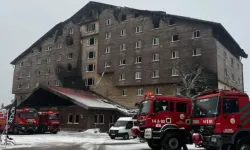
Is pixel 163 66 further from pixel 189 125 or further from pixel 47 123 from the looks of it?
pixel 189 125

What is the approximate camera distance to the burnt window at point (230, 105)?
13.4m

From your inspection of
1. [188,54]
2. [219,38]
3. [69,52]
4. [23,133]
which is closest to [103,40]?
[69,52]

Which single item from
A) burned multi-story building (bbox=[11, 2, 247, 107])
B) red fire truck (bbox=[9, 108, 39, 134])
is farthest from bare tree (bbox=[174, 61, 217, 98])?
red fire truck (bbox=[9, 108, 39, 134])

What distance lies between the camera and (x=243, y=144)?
13.5m

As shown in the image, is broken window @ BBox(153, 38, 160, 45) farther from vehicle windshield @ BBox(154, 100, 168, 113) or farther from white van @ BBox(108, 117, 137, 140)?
vehicle windshield @ BBox(154, 100, 168, 113)

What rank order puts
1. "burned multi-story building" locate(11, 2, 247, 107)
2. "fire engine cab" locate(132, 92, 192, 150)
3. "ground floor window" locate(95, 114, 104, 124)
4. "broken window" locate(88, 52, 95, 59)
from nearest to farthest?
1. "fire engine cab" locate(132, 92, 192, 150)
2. "ground floor window" locate(95, 114, 104, 124)
3. "burned multi-story building" locate(11, 2, 247, 107)
4. "broken window" locate(88, 52, 95, 59)

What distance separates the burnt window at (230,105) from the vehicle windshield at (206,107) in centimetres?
35

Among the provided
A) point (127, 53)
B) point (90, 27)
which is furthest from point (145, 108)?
point (90, 27)

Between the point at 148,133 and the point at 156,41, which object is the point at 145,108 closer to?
the point at 148,133

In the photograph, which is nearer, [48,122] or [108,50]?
[48,122]

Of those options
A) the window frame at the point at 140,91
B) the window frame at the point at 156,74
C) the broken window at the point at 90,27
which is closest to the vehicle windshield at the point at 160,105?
the window frame at the point at 156,74

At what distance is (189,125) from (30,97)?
31.7 metres

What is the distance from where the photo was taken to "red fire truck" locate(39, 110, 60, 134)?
33094mm

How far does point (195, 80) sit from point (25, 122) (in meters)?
20.4
